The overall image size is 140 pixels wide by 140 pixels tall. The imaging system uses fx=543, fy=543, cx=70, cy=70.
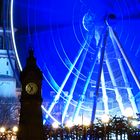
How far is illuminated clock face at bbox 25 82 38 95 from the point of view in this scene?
60.3ft

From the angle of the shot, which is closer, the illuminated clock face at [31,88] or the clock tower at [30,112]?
the clock tower at [30,112]

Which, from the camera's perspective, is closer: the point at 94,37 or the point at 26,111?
the point at 26,111

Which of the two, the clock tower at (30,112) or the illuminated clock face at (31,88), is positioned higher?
the illuminated clock face at (31,88)

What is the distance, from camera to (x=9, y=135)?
3316 cm

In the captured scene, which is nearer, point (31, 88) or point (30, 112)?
point (30, 112)

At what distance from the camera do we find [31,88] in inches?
728

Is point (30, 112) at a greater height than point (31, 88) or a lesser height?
lesser

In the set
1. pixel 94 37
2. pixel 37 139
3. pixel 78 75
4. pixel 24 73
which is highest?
pixel 94 37

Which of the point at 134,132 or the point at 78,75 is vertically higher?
the point at 78,75

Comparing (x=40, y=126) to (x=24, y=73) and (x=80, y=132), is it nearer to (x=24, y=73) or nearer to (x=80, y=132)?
(x=24, y=73)

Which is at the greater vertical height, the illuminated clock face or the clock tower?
the illuminated clock face

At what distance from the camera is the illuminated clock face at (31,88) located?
1839cm

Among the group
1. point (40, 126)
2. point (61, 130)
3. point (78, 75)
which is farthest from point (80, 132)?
point (40, 126)

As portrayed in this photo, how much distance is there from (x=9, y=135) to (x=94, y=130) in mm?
7285
